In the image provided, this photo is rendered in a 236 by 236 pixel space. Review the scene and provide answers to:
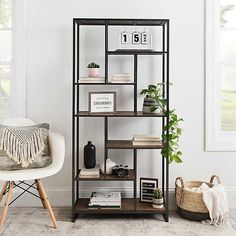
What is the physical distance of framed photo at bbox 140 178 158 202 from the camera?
327cm

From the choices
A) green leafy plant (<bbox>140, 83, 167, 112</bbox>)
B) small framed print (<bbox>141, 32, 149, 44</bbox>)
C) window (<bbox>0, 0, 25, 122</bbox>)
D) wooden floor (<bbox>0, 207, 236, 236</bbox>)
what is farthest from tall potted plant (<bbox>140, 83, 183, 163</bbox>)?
window (<bbox>0, 0, 25, 122</bbox>)

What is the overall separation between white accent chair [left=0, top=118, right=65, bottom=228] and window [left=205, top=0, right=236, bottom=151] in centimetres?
138

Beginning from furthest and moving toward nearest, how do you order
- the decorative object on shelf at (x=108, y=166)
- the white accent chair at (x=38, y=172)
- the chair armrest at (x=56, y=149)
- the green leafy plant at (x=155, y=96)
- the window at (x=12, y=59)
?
the window at (x=12, y=59), the decorative object on shelf at (x=108, y=166), the green leafy plant at (x=155, y=96), the chair armrest at (x=56, y=149), the white accent chair at (x=38, y=172)

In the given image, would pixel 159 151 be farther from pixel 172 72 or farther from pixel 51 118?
pixel 51 118

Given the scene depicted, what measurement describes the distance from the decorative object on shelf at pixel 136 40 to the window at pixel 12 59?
0.95 metres

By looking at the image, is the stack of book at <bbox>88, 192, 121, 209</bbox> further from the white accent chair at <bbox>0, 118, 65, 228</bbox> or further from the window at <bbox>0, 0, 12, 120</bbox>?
the window at <bbox>0, 0, 12, 120</bbox>

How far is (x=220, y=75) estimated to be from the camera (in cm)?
356

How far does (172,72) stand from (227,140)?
82 centimetres

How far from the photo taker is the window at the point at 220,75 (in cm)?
347

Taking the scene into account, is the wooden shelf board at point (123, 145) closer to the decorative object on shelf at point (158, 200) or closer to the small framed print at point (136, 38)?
the decorative object on shelf at point (158, 200)

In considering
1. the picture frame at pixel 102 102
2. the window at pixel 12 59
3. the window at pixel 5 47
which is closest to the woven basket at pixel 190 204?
the picture frame at pixel 102 102

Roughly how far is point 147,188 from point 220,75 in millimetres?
1268

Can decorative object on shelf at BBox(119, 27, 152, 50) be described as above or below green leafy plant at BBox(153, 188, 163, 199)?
above

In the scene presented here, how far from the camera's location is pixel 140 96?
349cm
